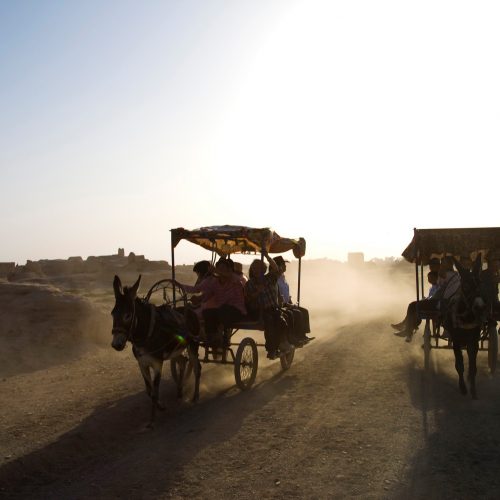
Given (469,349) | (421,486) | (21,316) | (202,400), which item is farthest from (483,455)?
(21,316)

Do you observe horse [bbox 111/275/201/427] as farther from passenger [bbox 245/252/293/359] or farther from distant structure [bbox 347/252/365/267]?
distant structure [bbox 347/252/365/267]

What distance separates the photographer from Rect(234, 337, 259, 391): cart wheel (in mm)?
10898

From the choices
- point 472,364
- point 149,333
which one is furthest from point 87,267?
point 472,364

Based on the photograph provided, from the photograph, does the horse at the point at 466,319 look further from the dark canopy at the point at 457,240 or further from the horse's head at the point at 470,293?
the dark canopy at the point at 457,240

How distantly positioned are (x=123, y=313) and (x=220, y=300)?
325 cm

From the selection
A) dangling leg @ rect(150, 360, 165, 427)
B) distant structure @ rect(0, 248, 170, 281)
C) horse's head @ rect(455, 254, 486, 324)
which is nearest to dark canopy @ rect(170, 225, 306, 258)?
dangling leg @ rect(150, 360, 165, 427)

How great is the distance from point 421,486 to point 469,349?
5.07 meters

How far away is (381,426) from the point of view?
847cm

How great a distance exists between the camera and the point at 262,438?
802cm

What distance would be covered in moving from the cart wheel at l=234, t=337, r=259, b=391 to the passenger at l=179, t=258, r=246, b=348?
1.75 feet

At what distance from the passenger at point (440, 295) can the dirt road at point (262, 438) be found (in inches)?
59.0

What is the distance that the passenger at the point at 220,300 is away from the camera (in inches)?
447

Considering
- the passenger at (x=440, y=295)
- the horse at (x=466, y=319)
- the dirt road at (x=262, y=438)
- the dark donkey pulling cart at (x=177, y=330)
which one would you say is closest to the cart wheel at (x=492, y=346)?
the dirt road at (x=262, y=438)

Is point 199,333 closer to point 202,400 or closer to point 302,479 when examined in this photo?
point 202,400
